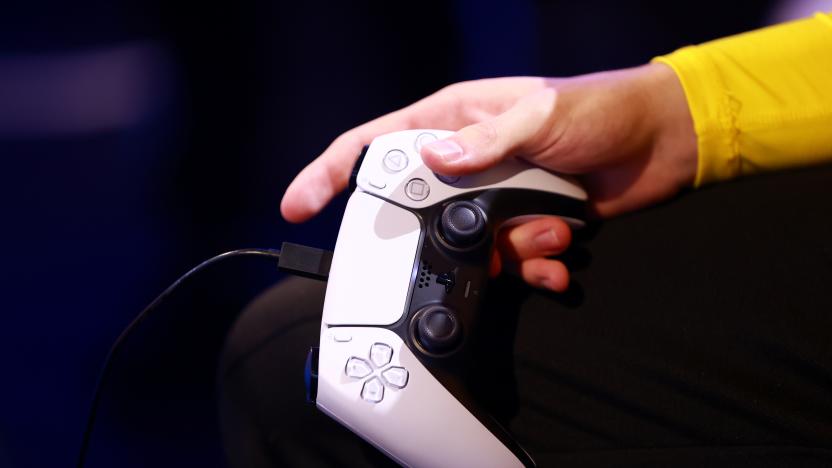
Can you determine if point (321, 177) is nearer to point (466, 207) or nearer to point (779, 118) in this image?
point (466, 207)

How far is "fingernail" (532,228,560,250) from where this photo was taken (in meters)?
0.60

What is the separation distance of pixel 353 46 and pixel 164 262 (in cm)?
48

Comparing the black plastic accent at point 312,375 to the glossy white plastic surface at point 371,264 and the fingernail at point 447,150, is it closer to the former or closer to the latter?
the glossy white plastic surface at point 371,264

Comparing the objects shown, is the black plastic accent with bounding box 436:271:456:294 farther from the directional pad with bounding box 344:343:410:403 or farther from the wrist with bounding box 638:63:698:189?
the wrist with bounding box 638:63:698:189

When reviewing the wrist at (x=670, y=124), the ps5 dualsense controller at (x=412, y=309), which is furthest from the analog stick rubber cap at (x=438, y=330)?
the wrist at (x=670, y=124)

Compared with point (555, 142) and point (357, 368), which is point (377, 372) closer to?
point (357, 368)

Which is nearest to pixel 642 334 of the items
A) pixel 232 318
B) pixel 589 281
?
pixel 589 281

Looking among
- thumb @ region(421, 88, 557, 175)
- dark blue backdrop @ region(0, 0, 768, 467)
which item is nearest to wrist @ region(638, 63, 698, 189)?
thumb @ region(421, 88, 557, 175)

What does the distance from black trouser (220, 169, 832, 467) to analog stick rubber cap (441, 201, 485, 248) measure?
0.09 m

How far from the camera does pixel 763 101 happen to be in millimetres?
609

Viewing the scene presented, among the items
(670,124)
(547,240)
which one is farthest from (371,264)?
(670,124)

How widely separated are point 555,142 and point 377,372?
25 cm

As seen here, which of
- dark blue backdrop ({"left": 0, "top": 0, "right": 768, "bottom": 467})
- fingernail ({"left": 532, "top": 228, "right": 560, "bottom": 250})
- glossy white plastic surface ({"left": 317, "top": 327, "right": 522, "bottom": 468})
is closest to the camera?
glossy white plastic surface ({"left": 317, "top": 327, "right": 522, "bottom": 468})

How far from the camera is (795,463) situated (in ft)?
1.56
